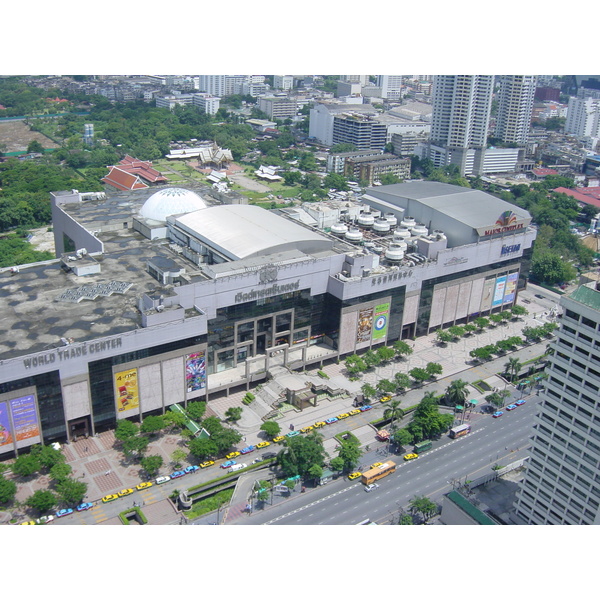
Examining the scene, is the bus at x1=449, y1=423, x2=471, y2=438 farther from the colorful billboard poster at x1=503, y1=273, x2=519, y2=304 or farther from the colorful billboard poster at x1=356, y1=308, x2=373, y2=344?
the colorful billboard poster at x1=503, y1=273, x2=519, y2=304

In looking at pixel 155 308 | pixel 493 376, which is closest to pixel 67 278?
pixel 155 308

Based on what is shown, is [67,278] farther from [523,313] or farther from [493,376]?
[523,313]

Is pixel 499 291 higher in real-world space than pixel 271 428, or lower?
higher

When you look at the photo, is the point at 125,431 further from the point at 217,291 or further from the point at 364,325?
the point at 364,325

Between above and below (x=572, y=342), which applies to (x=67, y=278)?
below

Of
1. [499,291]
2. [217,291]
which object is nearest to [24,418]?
[217,291]

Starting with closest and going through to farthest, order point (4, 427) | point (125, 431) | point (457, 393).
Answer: point (4, 427) → point (125, 431) → point (457, 393)
